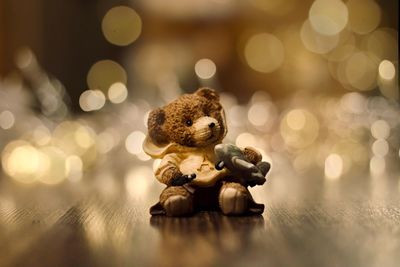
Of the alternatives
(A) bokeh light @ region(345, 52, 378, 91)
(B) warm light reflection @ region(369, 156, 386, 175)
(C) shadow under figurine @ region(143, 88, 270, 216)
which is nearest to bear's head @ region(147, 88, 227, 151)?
(C) shadow under figurine @ region(143, 88, 270, 216)

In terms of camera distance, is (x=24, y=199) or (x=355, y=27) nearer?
(x=24, y=199)

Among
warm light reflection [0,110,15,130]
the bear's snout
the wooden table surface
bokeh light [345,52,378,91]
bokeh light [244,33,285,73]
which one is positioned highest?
bokeh light [244,33,285,73]

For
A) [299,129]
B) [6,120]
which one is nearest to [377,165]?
[299,129]

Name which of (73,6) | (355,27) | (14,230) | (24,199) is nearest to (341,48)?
(355,27)

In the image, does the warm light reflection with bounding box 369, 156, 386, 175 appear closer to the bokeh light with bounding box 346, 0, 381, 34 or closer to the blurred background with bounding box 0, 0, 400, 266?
the blurred background with bounding box 0, 0, 400, 266

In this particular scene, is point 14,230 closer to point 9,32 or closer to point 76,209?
point 76,209

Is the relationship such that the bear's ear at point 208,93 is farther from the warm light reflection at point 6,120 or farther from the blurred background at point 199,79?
the warm light reflection at point 6,120

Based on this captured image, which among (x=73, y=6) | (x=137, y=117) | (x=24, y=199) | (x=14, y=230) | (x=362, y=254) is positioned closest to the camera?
(x=362, y=254)
